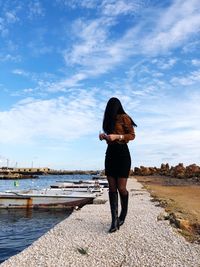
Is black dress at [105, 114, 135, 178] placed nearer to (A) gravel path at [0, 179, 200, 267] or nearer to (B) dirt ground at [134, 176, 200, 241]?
(A) gravel path at [0, 179, 200, 267]

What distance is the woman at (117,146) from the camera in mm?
6551

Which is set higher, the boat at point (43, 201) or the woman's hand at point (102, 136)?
the woman's hand at point (102, 136)

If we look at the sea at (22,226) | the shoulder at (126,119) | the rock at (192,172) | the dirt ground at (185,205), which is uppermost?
the rock at (192,172)

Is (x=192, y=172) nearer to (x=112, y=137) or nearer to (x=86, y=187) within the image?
(x=86, y=187)

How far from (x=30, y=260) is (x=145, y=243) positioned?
1.78 metres

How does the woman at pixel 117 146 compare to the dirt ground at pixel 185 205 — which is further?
the dirt ground at pixel 185 205

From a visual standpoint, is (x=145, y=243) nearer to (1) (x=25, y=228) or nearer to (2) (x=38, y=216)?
(1) (x=25, y=228)

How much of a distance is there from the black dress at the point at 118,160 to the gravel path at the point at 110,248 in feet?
3.24

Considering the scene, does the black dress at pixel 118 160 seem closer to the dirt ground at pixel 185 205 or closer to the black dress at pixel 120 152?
the black dress at pixel 120 152

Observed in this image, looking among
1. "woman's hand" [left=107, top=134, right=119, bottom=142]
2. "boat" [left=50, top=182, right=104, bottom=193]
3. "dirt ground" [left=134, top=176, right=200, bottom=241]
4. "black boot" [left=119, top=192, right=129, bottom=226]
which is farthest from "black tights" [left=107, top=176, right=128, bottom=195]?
"boat" [left=50, top=182, right=104, bottom=193]

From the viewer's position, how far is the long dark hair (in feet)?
21.5

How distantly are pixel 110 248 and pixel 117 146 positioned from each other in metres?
1.61

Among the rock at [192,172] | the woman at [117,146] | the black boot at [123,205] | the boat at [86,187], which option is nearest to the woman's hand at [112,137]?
the woman at [117,146]

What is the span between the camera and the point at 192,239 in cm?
659
